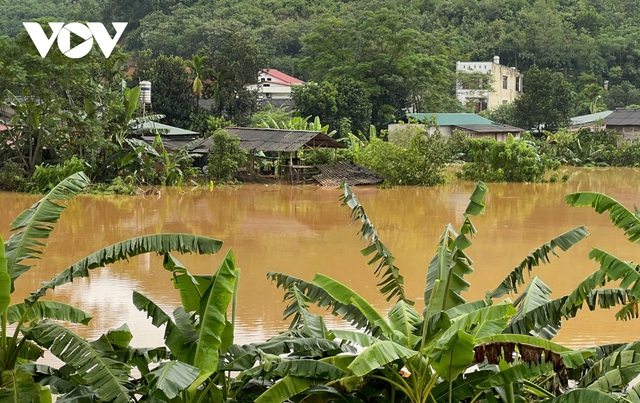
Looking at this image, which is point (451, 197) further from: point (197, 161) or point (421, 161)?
point (197, 161)

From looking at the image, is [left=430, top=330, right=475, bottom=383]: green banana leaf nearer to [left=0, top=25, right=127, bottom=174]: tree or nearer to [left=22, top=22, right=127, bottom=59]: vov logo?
[left=0, top=25, right=127, bottom=174]: tree

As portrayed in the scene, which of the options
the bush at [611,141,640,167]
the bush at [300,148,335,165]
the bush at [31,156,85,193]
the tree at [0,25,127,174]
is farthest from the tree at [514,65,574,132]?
the bush at [31,156,85,193]

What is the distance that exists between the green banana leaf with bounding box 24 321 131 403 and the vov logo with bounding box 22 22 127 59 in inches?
682

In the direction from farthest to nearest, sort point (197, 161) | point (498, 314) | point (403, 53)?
point (403, 53)
point (197, 161)
point (498, 314)

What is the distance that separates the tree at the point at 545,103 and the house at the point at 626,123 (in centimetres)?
181

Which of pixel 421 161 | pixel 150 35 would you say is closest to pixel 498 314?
pixel 421 161

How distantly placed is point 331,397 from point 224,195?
18101mm

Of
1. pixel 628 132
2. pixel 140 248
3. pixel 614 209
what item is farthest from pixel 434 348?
pixel 628 132

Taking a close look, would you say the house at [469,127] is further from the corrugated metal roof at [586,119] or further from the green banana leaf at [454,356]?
the green banana leaf at [454,356]

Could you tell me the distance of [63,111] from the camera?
22.2m

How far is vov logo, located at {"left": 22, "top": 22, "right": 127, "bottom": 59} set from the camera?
22125 mm

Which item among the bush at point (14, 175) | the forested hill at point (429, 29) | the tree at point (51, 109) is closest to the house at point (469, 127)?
the forested hill at point (429, 29)

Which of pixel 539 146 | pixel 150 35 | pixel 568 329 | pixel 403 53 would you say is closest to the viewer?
pixel 568 329

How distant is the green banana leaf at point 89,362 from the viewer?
16.5ft
